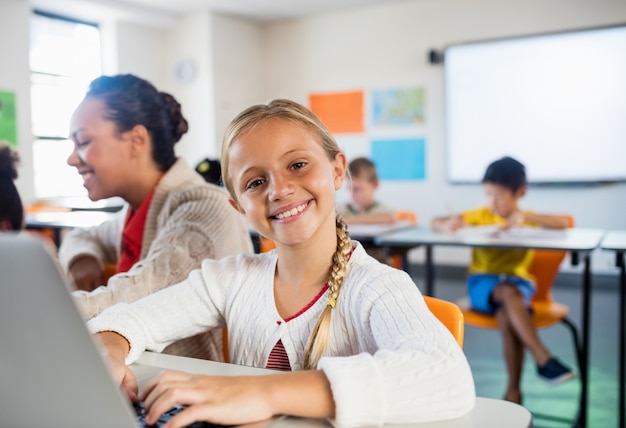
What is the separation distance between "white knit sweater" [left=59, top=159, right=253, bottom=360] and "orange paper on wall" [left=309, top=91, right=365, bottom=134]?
16.5ft

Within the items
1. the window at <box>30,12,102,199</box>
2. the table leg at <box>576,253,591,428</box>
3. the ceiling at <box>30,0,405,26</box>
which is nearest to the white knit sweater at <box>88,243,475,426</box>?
the table leg at <box>576,253,591,428</box>

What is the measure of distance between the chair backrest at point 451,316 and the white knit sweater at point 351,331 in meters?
0.12

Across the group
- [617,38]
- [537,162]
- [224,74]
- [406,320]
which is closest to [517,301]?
[406,320]

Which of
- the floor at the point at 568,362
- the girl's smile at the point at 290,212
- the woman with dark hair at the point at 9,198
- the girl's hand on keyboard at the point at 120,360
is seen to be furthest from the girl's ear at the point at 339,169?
the floor at the point at 568,362

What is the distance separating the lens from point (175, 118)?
5.31 feet

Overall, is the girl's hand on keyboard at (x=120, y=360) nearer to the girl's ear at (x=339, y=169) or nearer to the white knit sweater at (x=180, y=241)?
the white knit sweater at (x=180, y=241)

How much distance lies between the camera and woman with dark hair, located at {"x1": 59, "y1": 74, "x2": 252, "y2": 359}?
133 centimetres

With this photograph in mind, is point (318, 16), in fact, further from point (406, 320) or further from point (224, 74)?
point (406, 320)

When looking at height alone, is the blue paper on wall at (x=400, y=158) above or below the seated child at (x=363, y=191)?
above

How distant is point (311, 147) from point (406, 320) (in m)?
0.38

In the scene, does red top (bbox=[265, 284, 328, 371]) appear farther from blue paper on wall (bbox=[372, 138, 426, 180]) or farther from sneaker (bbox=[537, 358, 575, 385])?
blue paper on wall (bbox=[372, 138, 426, 180])

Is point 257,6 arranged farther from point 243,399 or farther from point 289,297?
point 243,399

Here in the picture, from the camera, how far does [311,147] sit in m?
1.05

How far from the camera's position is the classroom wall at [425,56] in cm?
536
